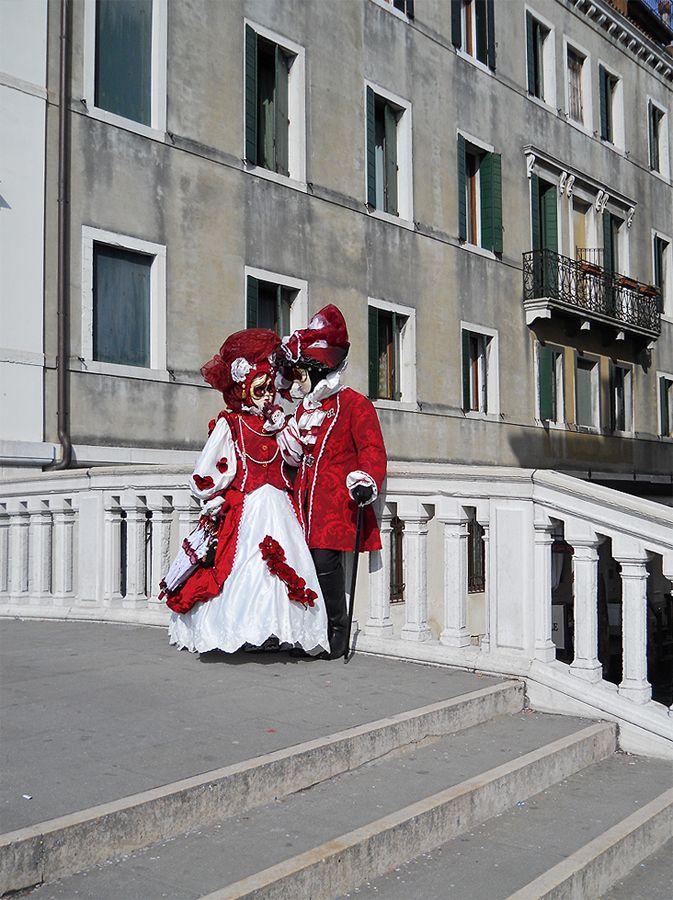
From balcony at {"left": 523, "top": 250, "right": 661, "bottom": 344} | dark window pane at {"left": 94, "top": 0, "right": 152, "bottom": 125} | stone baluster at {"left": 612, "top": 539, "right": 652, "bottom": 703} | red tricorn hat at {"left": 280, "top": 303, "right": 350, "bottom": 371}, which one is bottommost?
stone baluster at {"left": 612, "top": 539, "right": 652, "bottom": 703}

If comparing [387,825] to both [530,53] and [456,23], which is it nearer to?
[456,23]

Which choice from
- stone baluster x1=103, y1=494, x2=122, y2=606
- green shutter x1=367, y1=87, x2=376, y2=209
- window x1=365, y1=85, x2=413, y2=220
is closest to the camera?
stone baluster x1=103, y1=494, x2=122, y2=606

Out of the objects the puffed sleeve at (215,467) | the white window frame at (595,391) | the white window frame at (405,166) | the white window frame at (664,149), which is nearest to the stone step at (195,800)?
the puffed sleeve at (215,467)

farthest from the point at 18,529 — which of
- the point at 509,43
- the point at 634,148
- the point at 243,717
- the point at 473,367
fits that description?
the point at 634,148

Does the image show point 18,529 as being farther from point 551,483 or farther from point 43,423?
point 551,483

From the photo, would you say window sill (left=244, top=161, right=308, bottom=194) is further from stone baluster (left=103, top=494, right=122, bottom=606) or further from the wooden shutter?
stone baluster (left=103, top=494, right=122, bottom=606)

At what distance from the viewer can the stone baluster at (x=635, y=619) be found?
5043 millimetres

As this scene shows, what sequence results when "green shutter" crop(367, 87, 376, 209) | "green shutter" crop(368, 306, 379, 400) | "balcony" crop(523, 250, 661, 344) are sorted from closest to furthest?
1. "green shutter" crop(368, 306, 379, 400)
2. "green shutter" crop(367, 87, 376, 209)
3. "balcony" crop(523, 250, 661, 344)

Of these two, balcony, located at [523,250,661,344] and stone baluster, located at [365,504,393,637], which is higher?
balcony, located at [523,250,661,344]

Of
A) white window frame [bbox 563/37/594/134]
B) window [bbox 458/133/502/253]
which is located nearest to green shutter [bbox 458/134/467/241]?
window [bbox 458/133/502/253]

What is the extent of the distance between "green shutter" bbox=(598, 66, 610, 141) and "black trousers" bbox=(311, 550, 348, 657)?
1887 centimetres

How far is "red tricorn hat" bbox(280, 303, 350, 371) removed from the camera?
19.2 ft

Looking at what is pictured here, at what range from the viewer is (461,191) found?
17328 millimetres

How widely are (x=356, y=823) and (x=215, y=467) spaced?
2.64m
